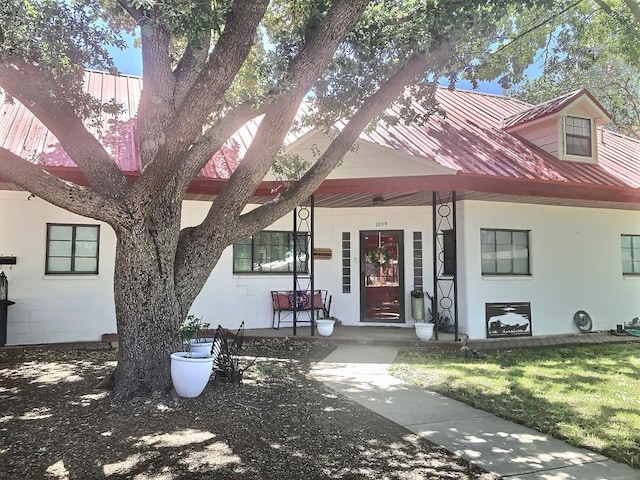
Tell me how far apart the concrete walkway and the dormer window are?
27.4 feet

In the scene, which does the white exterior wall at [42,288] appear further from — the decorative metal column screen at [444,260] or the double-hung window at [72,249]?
the decorative metal column screen at [444,260]

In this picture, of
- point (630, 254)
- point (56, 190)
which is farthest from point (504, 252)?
point (56, 190)

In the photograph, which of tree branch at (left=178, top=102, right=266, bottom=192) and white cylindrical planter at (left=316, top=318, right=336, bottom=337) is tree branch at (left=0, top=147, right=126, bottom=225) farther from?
white cylindrical planter at (left=316, top=318, right=336, bottom=337)

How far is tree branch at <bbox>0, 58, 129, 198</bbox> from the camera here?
5.40 m

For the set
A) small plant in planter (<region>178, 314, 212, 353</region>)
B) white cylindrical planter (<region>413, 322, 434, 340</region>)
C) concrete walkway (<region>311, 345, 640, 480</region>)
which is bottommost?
concrete walkway (<region>311, 345, 640, 480</region>)

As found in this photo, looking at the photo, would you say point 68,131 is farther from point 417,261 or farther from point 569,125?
point 569,125

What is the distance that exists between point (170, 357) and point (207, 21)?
3.79 metres

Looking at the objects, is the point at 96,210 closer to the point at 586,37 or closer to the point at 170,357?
the point at 170,357

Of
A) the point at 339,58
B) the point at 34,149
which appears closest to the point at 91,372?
the point at 34,149

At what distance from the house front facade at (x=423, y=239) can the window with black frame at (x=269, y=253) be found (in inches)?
1.3

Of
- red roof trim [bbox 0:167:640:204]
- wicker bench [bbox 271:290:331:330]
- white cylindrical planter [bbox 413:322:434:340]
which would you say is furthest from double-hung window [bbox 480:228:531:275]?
wicker bench [bbox 271:290:331:330]

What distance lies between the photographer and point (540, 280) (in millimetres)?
10992

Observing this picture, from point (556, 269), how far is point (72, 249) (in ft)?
35.1

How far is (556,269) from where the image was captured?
36.8 feet
